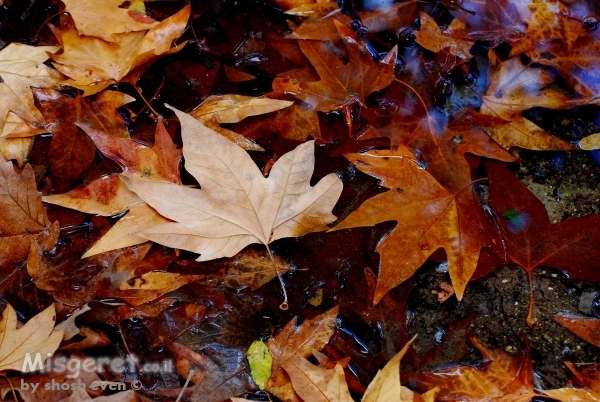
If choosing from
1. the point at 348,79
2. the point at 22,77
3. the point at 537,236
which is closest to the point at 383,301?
the point at 537,236

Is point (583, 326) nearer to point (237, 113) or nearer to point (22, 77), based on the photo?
point (237, 113)

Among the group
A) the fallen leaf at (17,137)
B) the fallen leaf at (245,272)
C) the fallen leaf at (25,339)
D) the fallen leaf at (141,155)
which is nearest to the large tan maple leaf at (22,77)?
the fallen leaf at (17,137)

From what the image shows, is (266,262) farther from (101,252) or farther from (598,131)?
(598,131)

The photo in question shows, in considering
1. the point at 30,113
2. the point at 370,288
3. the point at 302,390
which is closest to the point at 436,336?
the point at 370,288

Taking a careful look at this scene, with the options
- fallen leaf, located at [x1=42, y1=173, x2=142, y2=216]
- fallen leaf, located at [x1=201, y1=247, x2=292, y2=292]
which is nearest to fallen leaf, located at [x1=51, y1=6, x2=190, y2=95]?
fallen leaf, located at [x1=42, y1=173, x2=142, y2=216]

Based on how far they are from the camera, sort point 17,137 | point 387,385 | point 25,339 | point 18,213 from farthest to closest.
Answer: point 17,137, point 18,213, point 25,339, point 387,385

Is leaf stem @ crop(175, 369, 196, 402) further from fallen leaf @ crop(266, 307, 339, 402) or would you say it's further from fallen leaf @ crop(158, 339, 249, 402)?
fallen leaf @ crop(266, 307, 339, 402)
